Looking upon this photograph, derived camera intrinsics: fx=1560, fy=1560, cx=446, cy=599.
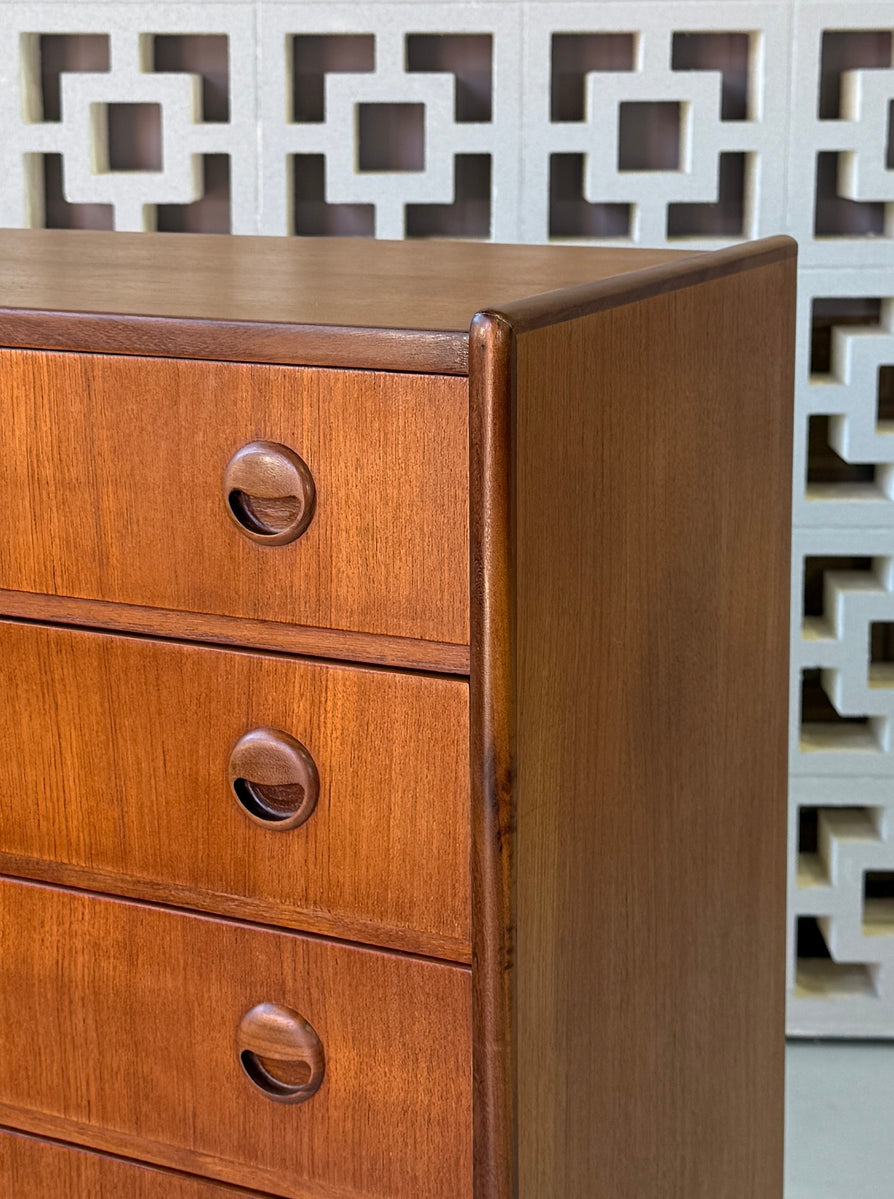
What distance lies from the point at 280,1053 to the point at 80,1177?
0.19 metres

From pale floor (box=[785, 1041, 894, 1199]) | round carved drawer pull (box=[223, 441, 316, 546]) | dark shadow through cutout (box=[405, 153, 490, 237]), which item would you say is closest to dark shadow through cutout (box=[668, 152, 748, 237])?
dark shadow through cutout (box=[405, 153, 490, 237])

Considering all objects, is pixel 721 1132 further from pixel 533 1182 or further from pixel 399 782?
pixel 399 782

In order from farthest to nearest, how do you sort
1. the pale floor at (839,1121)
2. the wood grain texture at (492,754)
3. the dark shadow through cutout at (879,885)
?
the dark shadow through cutout at (879,885), the pale floor at (839,1121), the wood grain texture at (492,754)

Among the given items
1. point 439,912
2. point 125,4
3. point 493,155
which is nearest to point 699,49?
point 493,155

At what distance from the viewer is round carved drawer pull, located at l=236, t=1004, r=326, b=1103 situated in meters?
0.84

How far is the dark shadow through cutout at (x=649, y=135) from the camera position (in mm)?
1671

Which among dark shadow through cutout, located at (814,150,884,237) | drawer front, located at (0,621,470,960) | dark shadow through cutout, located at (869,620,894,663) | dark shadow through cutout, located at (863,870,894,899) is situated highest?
dark shadow through cutout, located at (814,150,884,237)

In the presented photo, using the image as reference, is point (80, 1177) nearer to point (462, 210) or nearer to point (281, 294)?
point (281, 294)

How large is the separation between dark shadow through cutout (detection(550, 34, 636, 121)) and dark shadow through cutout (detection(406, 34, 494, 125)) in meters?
0.07

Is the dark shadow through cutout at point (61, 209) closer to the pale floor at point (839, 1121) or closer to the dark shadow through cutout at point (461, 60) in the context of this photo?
the dark shadow through cutout at point (461, 60)

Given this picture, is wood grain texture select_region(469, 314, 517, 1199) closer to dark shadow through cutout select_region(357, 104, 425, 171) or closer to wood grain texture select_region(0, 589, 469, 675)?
wood grain texture select_region(0, 589, 469, 675)

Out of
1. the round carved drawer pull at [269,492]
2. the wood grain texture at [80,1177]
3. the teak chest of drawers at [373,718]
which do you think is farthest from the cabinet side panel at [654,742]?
the wood grain texture at [80,1177]

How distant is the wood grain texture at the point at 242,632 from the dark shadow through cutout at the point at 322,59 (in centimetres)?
95

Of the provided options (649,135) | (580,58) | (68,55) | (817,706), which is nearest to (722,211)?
(649,135)
